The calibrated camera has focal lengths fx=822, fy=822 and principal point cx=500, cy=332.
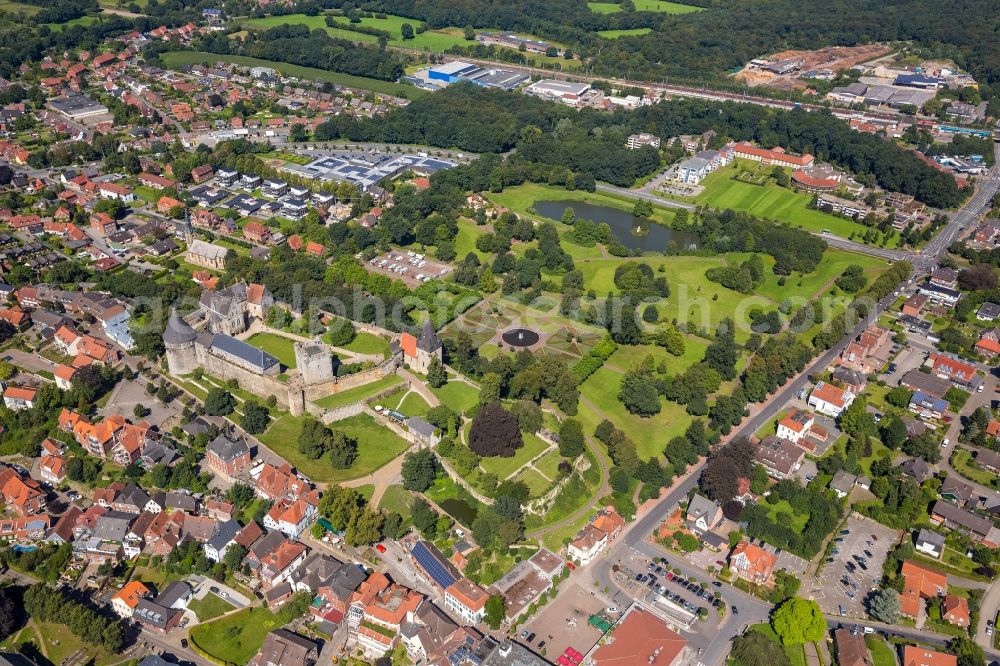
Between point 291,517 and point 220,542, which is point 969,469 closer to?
point 291,517

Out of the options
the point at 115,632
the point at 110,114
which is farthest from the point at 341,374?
the point at 110,114

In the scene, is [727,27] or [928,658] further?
[727,27]

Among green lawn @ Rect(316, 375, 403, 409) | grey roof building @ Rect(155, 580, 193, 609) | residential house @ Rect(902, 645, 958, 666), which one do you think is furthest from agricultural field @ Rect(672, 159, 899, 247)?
grey roof building @ Rect(155, 580, 193, 609)

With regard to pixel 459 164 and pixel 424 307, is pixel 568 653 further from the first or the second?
pixel 459 164

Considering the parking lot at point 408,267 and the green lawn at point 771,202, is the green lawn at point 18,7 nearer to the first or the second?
the parking lot at point 408,267

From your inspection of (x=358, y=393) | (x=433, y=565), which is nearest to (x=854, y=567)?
(x=433, y=565)

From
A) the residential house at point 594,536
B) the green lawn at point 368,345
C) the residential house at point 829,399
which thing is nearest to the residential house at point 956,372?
the residential house at point 829,399
